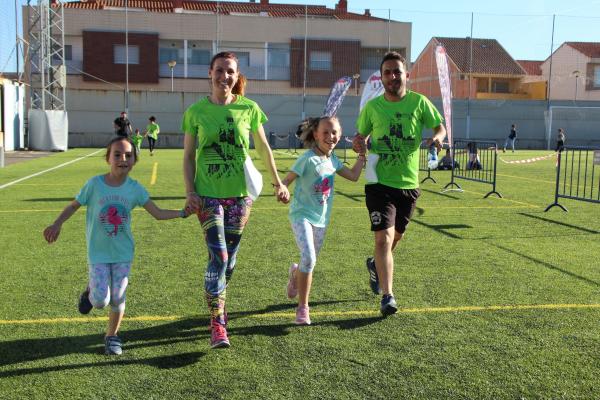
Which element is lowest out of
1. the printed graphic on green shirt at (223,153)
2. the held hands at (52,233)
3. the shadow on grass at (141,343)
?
the shadow on grass at (141,343)

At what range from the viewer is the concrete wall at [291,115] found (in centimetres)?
3991

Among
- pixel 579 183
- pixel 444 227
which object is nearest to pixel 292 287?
pixel 444 227

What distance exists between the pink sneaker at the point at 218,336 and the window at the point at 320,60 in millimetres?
42110

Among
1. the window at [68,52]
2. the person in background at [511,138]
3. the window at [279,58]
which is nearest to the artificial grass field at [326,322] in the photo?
the person in background at [511,138]

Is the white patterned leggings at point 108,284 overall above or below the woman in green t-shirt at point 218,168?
below

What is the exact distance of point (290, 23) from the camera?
149 ft

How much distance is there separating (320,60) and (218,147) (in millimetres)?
42408

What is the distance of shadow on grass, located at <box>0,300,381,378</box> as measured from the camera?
160 inches

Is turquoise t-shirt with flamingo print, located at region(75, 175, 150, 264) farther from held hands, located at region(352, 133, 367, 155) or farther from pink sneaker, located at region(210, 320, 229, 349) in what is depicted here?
held hands, located at region(352, 133, 367, 155)

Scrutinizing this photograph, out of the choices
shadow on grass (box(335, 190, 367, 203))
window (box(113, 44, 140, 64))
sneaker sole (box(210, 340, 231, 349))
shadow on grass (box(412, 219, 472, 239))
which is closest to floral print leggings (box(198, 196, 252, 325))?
sneaker sole (box(210, 340, 231, 349))

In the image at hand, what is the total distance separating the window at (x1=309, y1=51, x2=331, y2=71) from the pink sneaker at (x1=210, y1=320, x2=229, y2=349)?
42.1 meters

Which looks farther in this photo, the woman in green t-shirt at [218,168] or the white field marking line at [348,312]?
the white field marking line at [348,312]

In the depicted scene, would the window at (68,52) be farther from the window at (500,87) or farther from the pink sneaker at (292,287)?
the pink sneaker at (292,287)

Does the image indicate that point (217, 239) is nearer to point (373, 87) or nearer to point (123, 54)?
point (373, 87)
